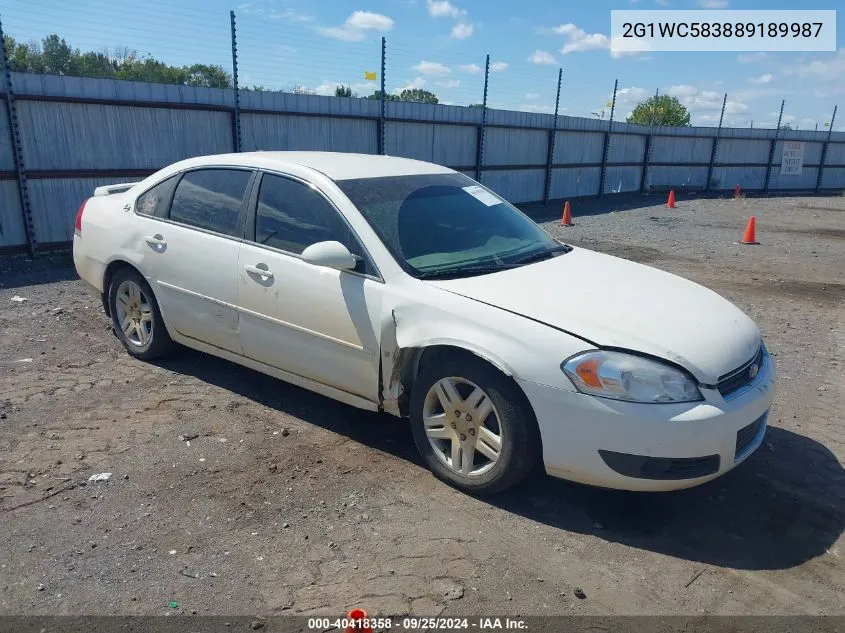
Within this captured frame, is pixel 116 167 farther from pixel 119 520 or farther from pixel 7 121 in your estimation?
pixel 119 520

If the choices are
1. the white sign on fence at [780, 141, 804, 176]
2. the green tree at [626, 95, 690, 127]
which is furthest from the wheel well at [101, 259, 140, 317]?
the green tree at [626, 95, 690, 127]

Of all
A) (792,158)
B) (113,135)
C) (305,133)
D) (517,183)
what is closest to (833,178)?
(792,158)

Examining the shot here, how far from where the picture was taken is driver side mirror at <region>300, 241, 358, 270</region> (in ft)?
12.1

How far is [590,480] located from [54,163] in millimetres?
9392

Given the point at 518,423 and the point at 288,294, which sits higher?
the point at 288,294

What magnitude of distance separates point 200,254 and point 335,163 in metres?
1.11

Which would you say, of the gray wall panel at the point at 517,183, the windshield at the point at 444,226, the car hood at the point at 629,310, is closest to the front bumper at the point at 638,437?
the car hood at the point at 629,310

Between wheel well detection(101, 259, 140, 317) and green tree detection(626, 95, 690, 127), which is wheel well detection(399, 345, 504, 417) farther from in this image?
green tree detection(626, 95, 690, 127)

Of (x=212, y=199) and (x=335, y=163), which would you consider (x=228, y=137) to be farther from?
(x=335, y=163)

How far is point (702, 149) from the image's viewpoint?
88.8ft

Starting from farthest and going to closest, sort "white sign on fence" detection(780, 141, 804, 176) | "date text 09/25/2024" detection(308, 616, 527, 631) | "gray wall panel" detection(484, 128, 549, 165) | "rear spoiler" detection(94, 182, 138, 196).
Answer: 1. "white sign on fence" detection(780, 141, 804, 176)
2. "gray wall panel" detection(484, 128, 549, 165)
3. "rear spoiler" detection(94, 182, 138, 196)
4. "date text 09/25/2024" detection(308, 616, 527, 631)

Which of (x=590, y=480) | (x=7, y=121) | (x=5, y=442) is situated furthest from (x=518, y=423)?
(x=7, y=121)

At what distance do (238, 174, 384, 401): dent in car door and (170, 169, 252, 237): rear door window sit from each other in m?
0.19

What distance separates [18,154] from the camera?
917 cm
